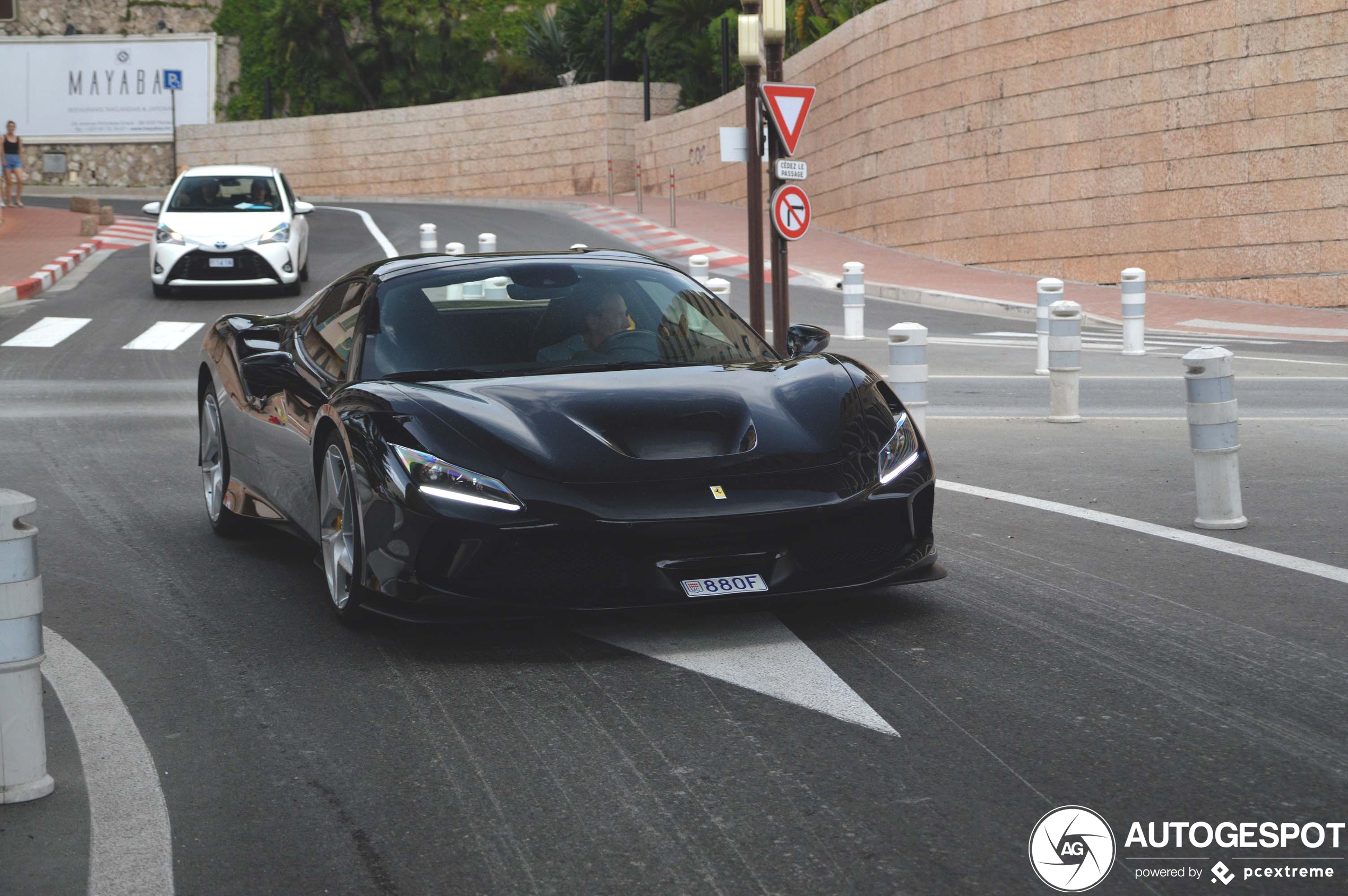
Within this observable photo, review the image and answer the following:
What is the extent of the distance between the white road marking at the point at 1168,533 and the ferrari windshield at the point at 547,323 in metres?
1.92

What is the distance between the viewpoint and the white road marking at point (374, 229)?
2825 cm

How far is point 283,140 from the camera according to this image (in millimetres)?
57125

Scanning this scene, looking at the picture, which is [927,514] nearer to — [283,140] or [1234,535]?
[1234,535]

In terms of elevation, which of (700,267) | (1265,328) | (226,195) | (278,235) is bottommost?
(1265,328)

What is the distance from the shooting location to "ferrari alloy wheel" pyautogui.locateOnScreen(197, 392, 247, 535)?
23.8 ft

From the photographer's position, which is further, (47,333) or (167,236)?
(167,236)

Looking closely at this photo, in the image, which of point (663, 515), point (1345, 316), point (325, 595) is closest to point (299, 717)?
point (663, 515)

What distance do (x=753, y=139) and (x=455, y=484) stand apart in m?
11.6

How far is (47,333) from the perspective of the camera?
17.7 metres

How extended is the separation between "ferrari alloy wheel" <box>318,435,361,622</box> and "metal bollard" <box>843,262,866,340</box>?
497 inches

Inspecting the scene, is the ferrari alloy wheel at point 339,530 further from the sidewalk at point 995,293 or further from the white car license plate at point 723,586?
the sidewalk at point 995,293

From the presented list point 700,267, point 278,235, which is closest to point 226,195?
point 278,235

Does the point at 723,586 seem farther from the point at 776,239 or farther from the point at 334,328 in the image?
the point at 776,239

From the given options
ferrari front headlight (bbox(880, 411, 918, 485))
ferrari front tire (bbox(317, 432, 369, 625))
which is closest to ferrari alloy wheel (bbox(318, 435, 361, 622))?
ferrari front tire (bbox(317, 432, 369, 625))
